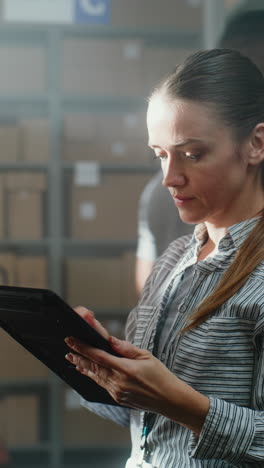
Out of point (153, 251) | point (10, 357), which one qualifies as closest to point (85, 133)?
point (10, 357)

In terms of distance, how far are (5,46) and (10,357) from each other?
1545 mm

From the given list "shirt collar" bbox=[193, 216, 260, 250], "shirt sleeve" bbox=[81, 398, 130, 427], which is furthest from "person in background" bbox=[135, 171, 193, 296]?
"shirt collar" bbox=[193, 216, 260, 250]

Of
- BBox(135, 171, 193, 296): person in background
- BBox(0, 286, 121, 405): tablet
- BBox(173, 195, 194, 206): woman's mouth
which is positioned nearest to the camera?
BBox(0, 286, 121, 405): tablet

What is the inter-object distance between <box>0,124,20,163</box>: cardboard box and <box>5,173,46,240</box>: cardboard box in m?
0.11

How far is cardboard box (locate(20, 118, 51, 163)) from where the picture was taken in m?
3.62

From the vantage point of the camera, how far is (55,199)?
3725 millimetres

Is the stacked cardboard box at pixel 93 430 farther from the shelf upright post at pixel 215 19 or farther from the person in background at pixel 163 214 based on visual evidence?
the shelf upright post at pixel 215 19

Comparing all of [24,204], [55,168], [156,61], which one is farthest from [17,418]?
[156,61]

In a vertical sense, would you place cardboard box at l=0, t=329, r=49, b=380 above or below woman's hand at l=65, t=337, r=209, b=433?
below

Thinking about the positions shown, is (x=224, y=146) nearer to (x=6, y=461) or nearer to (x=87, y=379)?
(x=87, y=379)

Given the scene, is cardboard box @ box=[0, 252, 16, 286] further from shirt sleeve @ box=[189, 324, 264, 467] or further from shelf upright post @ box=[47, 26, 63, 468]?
shirt sleeve @ box=[189, 324, 264, 467]

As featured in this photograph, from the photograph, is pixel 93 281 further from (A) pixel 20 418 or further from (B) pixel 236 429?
(B) pixel 236 429

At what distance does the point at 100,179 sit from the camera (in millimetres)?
3645

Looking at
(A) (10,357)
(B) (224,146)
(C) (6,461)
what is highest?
(B) (224,146)
